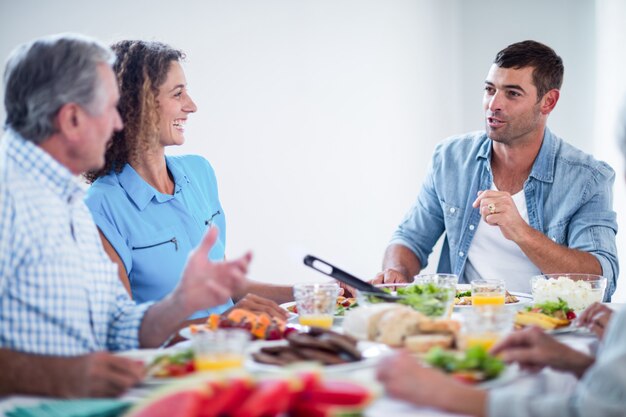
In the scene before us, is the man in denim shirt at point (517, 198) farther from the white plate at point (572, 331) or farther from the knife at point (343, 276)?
the white plate at point (572, 331)

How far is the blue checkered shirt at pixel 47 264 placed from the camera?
5.60 ft

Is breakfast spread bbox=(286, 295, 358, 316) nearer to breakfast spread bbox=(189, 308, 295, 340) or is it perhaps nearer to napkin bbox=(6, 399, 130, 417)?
breakfast spread bbox=(189, 308, 295, 340)

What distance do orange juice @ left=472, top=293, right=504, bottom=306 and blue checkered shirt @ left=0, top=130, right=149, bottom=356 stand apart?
1.04m

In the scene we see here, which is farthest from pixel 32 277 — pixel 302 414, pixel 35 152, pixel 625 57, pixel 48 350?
pixel 625 57

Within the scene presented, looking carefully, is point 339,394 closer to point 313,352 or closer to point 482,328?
point 313,352

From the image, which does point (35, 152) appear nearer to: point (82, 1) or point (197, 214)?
point (197, 214)

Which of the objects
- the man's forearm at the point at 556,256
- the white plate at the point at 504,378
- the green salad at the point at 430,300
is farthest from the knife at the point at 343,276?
the man's forearm at the point at 556,256

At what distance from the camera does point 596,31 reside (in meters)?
5.37

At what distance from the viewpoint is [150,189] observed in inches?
109

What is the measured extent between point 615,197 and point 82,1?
3476mm

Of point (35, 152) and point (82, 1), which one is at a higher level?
point (82, 1)

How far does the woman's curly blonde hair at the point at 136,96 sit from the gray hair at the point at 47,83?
0.91 m

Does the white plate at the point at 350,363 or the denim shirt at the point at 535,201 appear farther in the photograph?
the denim shirt at the point at 535,201

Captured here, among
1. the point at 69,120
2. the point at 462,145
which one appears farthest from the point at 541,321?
the point at 462,145
